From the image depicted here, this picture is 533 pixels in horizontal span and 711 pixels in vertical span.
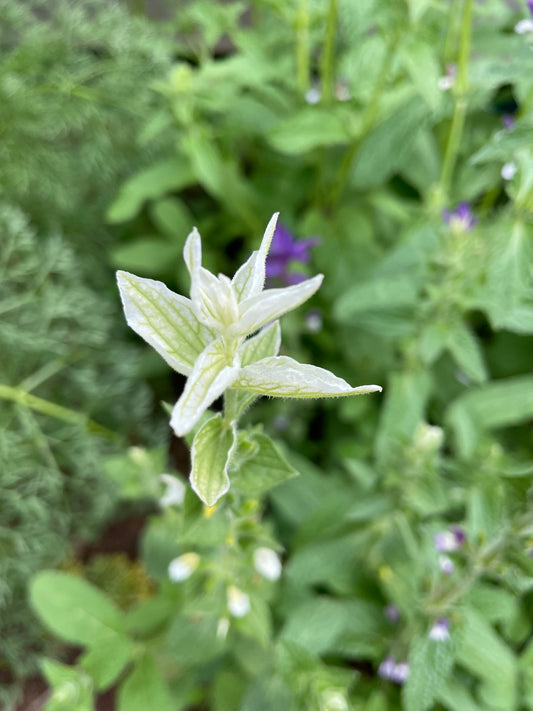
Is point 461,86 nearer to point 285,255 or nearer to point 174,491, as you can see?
point 285,255

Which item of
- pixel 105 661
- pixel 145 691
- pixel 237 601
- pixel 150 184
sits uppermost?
pixel 150 184

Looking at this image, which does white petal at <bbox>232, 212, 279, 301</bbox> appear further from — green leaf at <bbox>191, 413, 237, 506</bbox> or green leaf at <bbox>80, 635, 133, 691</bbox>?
green leaf at <bbox>80, 635, 133, 691</bbox>

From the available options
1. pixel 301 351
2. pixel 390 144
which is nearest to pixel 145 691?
pixel 301 351

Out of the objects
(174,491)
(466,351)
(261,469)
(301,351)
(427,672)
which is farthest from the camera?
(301,351)

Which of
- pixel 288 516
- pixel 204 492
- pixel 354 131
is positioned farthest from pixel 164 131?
pixel 204 492

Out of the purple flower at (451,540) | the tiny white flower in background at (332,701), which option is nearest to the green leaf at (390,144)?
the purple flower at (451,540)

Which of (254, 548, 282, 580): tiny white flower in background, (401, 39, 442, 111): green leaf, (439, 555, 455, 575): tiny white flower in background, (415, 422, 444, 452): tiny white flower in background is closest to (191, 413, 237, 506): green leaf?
(254, 548, 282, 580): tiny white flower in background

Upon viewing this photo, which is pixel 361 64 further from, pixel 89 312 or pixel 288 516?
pixel 288 516
